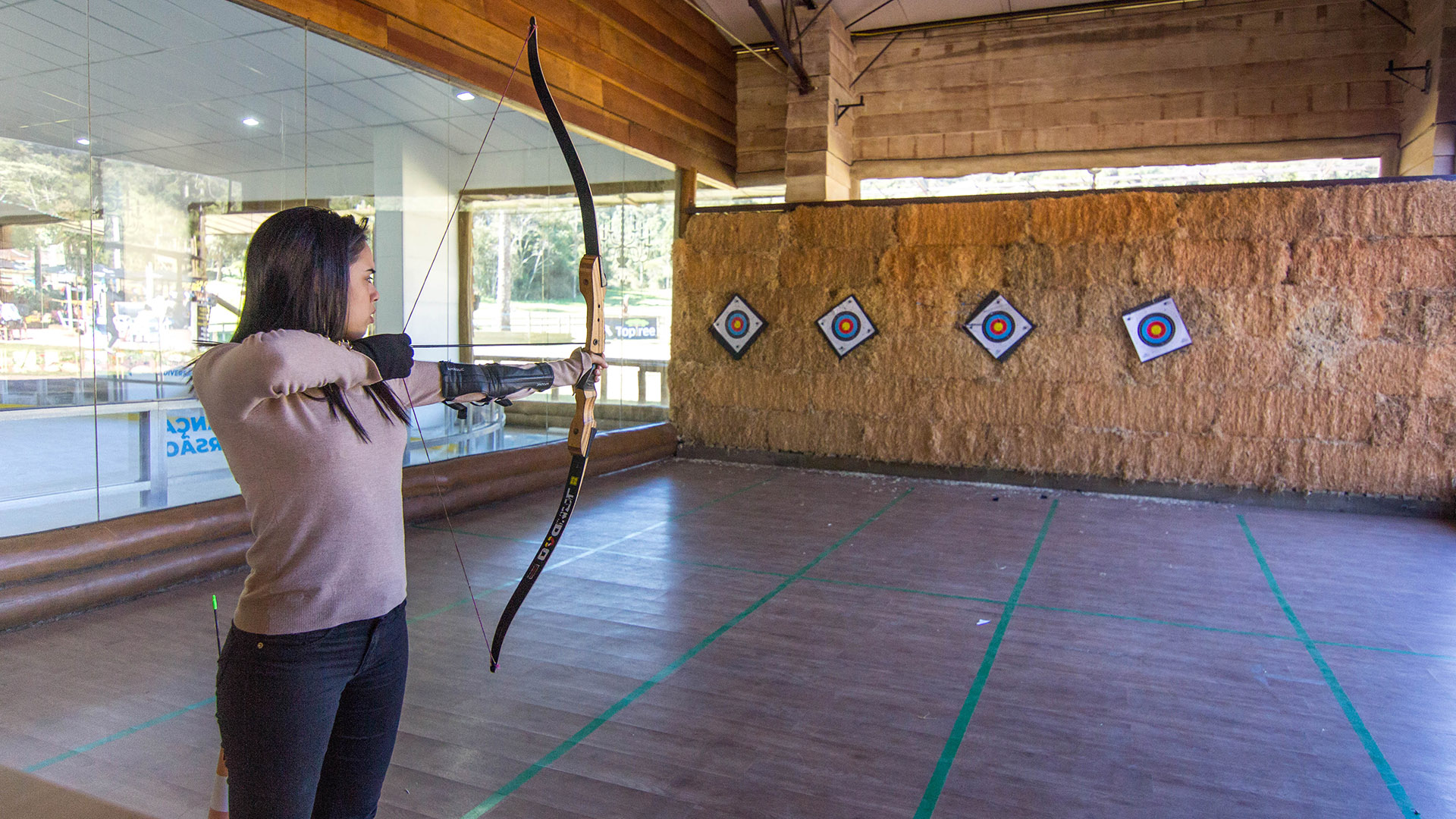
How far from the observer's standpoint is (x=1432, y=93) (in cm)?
457

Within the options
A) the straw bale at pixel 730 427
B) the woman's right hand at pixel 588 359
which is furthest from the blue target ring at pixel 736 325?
the woman's right hand at pixel 588 359

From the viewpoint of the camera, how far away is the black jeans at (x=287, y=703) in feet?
3.21

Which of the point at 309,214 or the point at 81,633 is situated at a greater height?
the point at 309,214

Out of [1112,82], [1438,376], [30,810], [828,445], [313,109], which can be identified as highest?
[1112,82]

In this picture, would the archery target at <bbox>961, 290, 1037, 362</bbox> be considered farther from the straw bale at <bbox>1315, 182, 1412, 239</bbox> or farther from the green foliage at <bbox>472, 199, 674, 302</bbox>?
the green foliage at <bbox>472, 199, 674, 302</bbox>

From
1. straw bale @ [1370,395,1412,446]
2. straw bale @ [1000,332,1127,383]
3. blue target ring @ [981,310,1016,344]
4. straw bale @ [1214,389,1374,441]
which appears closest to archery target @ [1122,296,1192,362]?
straw bale @ [1000,332,1127,383]

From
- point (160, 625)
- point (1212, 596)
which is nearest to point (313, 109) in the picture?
point (160, 625)

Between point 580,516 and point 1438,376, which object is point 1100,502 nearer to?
point 1438,376

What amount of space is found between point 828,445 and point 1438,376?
11.0 ft

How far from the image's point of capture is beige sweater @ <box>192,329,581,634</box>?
0.96 metres

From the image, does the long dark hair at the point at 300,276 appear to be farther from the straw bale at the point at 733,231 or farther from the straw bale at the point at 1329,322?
the straw bale at the point at 1329,322

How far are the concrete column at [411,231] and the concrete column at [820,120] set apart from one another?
2563 millimetres

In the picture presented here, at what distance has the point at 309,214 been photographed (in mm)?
1024

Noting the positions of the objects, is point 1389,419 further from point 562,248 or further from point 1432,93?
point 562,248
